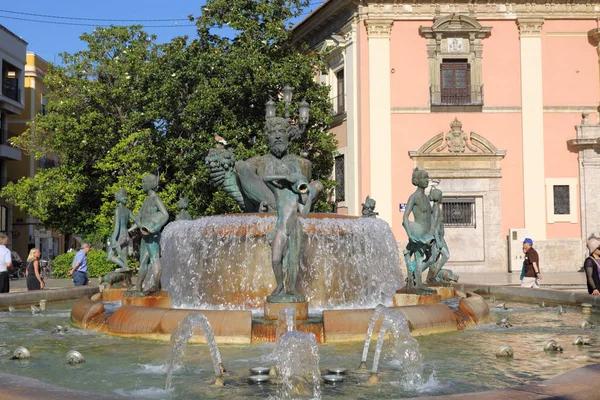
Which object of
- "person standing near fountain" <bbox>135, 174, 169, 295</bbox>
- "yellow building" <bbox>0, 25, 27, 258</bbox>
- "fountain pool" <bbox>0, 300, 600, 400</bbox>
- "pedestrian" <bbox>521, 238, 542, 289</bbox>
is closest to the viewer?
"fountain pool" <bbox>0, 300, 600, 400</bbox>

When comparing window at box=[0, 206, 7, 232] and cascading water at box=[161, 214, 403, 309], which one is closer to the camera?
cascading water at box=[161, 214, 403, 309]

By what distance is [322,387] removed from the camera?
5430mm

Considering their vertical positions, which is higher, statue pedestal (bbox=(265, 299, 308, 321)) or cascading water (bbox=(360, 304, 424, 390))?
statue pedestal (bbox=(265, 299, 308, 321))

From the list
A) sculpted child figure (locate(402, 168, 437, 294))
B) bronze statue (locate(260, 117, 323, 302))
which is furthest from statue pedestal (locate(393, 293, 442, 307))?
bronze statue (locate(260, 117, 323, 302))

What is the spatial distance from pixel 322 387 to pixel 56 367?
2.37 meters

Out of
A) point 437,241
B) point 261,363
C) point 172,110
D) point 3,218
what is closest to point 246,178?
point 437,241

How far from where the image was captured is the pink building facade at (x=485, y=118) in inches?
1031

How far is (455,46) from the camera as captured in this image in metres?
26.8

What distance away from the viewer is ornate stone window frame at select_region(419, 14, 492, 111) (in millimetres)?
26469

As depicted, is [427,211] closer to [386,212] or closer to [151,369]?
[151,369]

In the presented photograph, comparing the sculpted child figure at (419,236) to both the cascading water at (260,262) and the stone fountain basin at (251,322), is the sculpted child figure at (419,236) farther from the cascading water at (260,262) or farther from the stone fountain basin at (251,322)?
the stone fountain basin at (251,322)

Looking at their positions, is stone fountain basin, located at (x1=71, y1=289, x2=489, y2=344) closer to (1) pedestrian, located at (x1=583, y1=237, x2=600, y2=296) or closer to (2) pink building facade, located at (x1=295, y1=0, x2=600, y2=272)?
(1) pedestrian, located at (x1=583, y1=237, x2=600, y2=296)

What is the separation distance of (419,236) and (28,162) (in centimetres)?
3805

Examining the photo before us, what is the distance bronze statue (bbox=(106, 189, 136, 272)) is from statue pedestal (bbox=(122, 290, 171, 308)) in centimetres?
204
